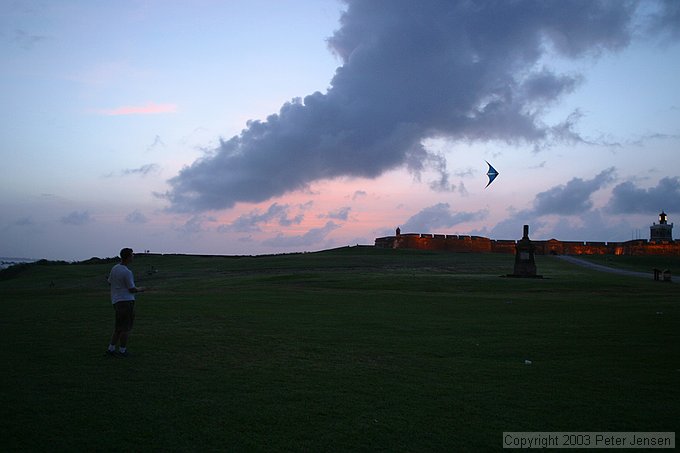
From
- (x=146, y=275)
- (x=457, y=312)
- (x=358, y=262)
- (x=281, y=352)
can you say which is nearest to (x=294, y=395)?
(x=281, y=352)

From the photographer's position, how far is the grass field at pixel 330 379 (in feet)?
21.8

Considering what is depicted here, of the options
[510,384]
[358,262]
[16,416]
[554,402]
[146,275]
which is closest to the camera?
[16,416]

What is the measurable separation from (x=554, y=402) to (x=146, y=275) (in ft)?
156

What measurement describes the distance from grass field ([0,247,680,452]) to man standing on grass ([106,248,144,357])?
1.49 ft

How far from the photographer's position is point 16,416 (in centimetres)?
704

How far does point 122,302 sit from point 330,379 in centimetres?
473

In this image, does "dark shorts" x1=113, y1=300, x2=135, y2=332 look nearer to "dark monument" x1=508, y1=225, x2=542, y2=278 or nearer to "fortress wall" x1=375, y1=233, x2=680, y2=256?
"dark monument" x1=508, y1=225, x2=542, y2=278

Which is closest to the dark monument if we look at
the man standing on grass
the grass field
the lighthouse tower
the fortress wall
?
the grass field

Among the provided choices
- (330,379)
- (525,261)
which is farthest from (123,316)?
(525,261)

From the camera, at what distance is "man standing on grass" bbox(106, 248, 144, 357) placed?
11.0 meters

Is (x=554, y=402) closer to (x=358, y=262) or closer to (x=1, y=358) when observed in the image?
(x=1, y=358)

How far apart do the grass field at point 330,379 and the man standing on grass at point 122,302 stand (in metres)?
0.45

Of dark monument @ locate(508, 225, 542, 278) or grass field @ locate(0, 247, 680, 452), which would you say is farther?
dark monument @ locate(508, 225, 542, 278)

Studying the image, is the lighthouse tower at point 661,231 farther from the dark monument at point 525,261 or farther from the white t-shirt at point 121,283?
the white t-shirt at point 121,283
